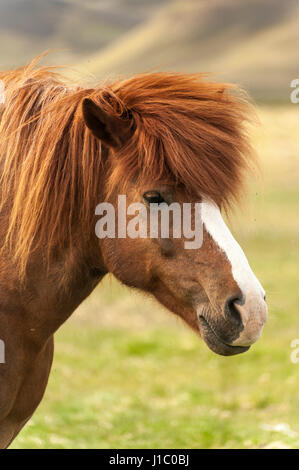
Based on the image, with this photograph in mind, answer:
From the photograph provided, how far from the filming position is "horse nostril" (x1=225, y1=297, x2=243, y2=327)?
A: 2496 millimetres

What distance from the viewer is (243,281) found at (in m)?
2.48

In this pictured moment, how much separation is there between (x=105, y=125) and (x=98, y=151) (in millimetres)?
142

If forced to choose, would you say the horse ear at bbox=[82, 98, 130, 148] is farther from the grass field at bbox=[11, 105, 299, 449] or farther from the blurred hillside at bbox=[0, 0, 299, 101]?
the blurred hillside at bbox=[0, 0, 299, 101]

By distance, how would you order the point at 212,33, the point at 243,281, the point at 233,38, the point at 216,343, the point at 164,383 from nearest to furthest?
the point at 243,281 → the point at 216,343 → the point at 164,383 → the point at 233,38 → the point at 212,33

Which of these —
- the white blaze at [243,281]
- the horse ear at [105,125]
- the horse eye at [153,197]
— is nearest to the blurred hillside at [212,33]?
the horse ear at [105,125]

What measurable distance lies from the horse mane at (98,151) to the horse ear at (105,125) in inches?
2.0

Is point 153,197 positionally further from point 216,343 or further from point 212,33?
point 212,33

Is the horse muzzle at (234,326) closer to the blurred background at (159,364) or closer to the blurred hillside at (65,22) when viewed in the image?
the blurred background at (159,364)

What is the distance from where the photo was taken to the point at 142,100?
2863mm

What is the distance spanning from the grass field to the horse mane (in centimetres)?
41

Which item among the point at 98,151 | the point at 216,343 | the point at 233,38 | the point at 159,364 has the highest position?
the point at 233,38

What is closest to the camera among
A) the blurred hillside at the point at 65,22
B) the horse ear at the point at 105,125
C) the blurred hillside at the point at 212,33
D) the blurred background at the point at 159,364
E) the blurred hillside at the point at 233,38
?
the horse ear at the point at 105,125

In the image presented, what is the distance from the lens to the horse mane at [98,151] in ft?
8.84

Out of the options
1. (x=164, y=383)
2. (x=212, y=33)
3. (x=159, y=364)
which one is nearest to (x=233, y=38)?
(x=212, y=33)
